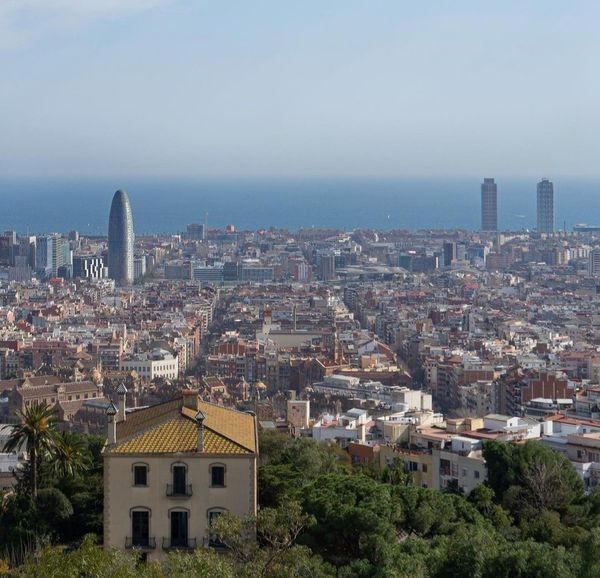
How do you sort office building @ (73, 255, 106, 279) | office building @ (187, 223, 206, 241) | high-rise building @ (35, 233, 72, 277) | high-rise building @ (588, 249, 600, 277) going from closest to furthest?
office building @ (73, 255, 106, 279) < high-rise building @ (588, 249, 600, 277) < high-rise building @ (35, 233, 72, 277) < office building @ (187, 223, 206, 241)

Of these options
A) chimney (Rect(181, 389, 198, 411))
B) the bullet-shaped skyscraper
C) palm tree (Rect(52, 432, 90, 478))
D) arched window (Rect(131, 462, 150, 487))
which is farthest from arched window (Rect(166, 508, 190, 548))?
the bullet-shaped skyscraper

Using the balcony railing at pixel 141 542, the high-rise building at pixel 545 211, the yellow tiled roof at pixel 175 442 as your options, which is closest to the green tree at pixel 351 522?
the yellow tiled roof at pixel 175 442

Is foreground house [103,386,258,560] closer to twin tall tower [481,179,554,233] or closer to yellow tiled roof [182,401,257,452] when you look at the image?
yellow tiled roof [182,401,257,452]

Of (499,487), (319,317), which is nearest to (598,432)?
(499,487)

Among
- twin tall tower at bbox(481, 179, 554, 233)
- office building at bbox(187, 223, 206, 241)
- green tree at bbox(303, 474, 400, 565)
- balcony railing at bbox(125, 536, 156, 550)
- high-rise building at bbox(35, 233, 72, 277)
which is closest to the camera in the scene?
green tree at bbox(303, 474, 400, 565)

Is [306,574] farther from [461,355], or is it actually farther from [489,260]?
[489,260]

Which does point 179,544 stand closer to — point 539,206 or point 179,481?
point 179,481

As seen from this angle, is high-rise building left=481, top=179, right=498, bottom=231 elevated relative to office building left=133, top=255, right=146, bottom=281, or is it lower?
elevated

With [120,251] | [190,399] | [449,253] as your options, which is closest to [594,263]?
[449,253]
